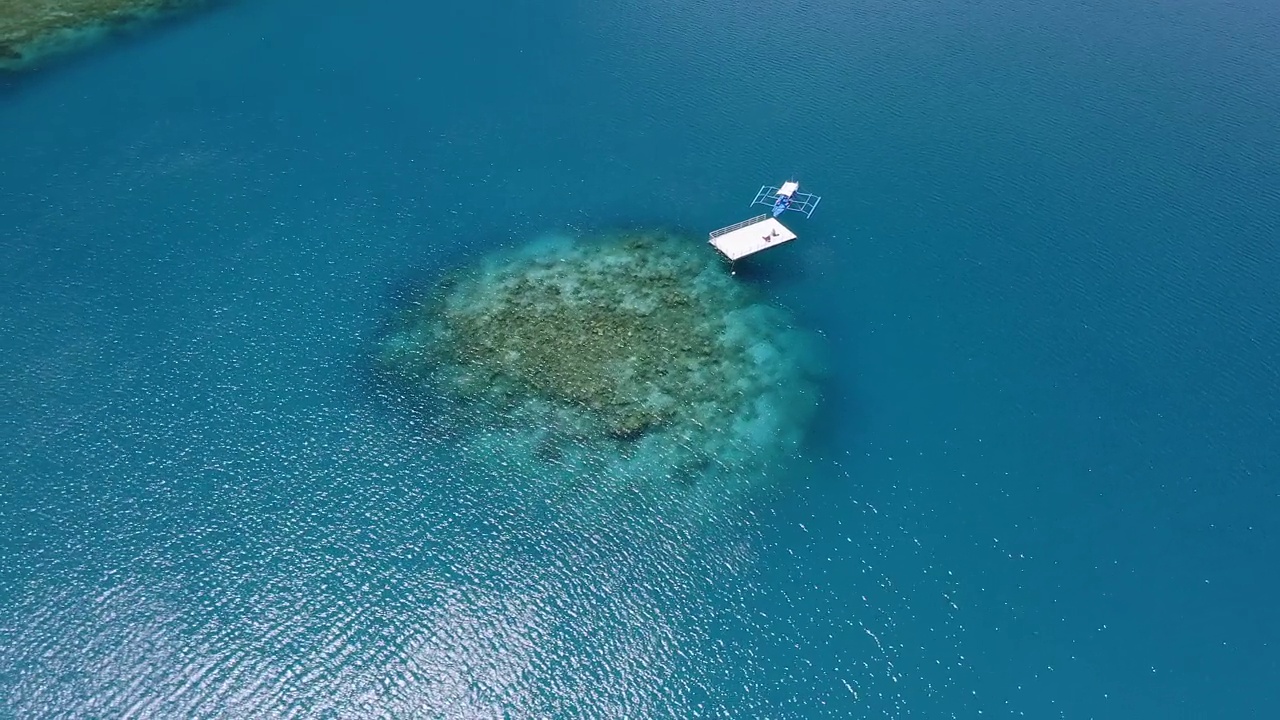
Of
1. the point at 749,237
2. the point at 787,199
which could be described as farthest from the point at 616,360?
the point at 787,199

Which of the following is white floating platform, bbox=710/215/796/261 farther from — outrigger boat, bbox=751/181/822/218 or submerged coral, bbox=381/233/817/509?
outrigger boat, bbox=751/181/822/218

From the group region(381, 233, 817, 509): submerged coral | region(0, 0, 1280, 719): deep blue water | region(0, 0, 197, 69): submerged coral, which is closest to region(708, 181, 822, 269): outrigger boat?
region(381, 233, 817, 509): submerged coral

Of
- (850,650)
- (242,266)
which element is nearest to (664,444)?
(850,650)

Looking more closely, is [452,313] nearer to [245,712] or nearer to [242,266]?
[242,266]

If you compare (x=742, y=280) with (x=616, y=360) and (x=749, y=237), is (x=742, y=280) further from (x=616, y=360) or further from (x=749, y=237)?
(x=616, y=360)

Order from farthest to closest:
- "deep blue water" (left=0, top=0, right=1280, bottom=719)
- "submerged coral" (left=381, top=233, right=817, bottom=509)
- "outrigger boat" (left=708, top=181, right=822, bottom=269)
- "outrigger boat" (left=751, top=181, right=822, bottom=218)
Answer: "outrigger boat" (left=751, top=181, right=822, bottom=218)
"outrigger boat" (left=708, top=181, right=822, bottom=269)
"submerged coral" (left=381, top=233, right=817, bottom=509)
"deep blue water" (left=0, top=0, right=1280, bottom=719)

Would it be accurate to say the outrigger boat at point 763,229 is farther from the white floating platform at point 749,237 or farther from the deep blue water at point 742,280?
the deep blue water at point 742,280

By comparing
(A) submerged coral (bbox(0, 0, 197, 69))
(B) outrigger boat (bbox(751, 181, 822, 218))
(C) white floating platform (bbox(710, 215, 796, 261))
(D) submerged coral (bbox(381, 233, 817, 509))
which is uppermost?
(B) outrigger boat (bbox(751, 181, 822, 218))
